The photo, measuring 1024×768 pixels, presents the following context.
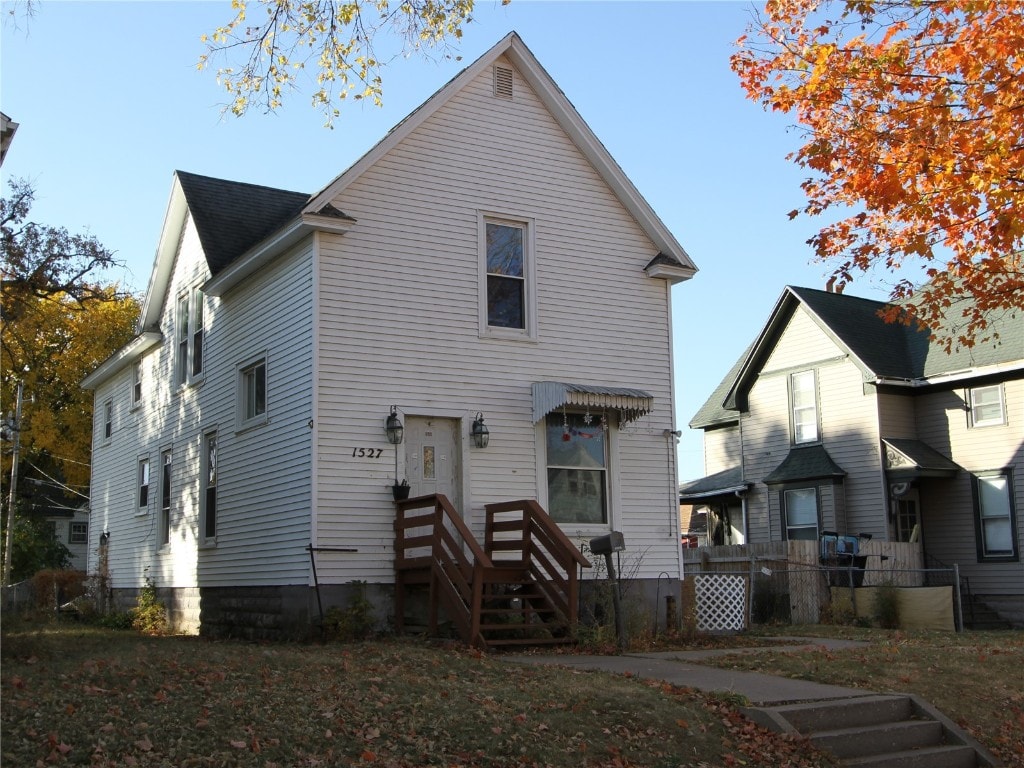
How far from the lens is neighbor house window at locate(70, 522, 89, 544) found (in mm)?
54875

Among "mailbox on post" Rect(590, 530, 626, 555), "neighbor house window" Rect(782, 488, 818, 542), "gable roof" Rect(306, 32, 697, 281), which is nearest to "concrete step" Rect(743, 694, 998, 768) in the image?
"mailbox on post" Rect(590, 530, 626, 555)

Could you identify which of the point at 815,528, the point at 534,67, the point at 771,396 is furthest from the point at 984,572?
the point at 534,67

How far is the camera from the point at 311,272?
15992 mm

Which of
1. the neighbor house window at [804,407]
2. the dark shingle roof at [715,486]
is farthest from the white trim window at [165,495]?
the neighbor house window at [804,407]

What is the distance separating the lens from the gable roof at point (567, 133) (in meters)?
16.9

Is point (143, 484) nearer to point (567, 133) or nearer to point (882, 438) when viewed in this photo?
point (567, 133)

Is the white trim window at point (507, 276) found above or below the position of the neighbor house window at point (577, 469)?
above

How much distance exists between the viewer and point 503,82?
18125 mm

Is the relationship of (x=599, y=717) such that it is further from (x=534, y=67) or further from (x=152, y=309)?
(x=152, y=309)

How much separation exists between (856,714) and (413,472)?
8056 mm

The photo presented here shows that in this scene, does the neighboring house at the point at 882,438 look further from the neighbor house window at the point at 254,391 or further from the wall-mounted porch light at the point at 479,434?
the neighbor house window at the point at 254,391

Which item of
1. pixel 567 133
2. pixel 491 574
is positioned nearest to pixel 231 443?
pixel 491 574

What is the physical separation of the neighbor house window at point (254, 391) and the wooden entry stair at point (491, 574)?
318 cm

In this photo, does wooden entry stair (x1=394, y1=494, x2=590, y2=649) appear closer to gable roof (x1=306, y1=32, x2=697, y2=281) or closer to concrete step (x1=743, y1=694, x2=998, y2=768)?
concrete step (x1=743, y1=694, x2=998, y2=768)
